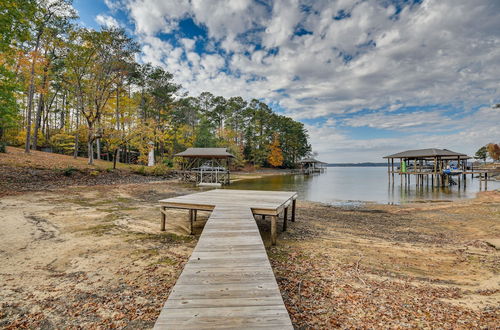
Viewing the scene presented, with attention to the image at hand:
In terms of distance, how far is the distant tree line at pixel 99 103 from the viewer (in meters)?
14.5

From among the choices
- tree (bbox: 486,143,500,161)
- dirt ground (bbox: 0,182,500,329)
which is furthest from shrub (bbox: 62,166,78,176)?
tree (bbox: 486,143,500,161)

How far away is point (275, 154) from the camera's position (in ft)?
165

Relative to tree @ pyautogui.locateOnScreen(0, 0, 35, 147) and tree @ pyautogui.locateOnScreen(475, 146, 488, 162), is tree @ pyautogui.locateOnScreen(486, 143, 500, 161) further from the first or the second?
tree @ pyautogui.locateOnScreen(0, 0, 35, 147)

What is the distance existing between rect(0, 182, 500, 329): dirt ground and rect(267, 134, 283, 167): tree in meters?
42.5

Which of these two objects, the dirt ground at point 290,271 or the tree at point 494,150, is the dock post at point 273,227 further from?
the tree at point 494,150

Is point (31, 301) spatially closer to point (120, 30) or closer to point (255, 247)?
point (255, 247)

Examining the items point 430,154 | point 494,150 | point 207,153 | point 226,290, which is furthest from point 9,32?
point 494,150

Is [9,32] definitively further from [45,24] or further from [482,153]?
[482,153]

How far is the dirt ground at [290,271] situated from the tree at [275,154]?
4254 centimetres

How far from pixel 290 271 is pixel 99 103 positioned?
68.9 ft

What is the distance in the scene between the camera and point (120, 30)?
18.4 meters

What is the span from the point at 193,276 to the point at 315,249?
10.9 feet

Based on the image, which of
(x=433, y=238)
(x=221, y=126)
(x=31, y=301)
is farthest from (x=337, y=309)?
(x=221, y=126)

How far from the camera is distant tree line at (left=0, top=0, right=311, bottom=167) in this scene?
47.5ft
